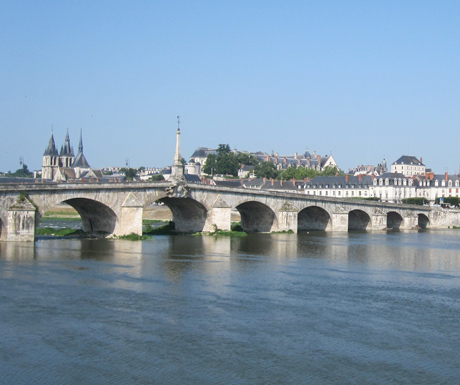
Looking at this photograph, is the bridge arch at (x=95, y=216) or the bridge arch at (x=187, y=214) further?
the bridge arch at (x=187, y=214)

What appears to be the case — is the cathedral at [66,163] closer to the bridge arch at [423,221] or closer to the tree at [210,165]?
the tree at [210,165]

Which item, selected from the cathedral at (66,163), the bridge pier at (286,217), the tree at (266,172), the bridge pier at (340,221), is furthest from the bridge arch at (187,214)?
the tree at (266,172)

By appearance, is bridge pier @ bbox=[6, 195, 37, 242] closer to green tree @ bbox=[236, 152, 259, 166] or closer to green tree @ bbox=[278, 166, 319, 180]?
green tree @ bbox=[278, 166, 319, 180]

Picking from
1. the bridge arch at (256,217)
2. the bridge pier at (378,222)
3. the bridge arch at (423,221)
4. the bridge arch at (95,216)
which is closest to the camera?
the bridge arch at (95,216)

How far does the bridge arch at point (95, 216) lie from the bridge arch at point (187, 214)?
21.2 ft

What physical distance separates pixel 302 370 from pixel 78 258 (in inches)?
826

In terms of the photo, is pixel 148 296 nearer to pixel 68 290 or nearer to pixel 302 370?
pixel 68 290

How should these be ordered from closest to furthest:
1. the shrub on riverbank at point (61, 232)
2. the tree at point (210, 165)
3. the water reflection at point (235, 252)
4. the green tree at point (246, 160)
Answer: the water reflection at point (235, 252) → the shrub on riverbank at point (61, 232) → the tree at point (210, 165) → the green tree at point (246, 160)

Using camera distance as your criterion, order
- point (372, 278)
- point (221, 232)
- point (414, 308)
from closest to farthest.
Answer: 1. point (414, 308)
2. point (372, 278)
3. point (221, 232)

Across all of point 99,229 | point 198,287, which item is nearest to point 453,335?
point 198,287

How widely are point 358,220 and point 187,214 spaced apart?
71.6ft

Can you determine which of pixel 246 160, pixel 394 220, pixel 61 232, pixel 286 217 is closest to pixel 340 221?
pixel 286 217

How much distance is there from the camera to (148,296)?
1083 inches

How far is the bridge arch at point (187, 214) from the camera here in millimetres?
53938
